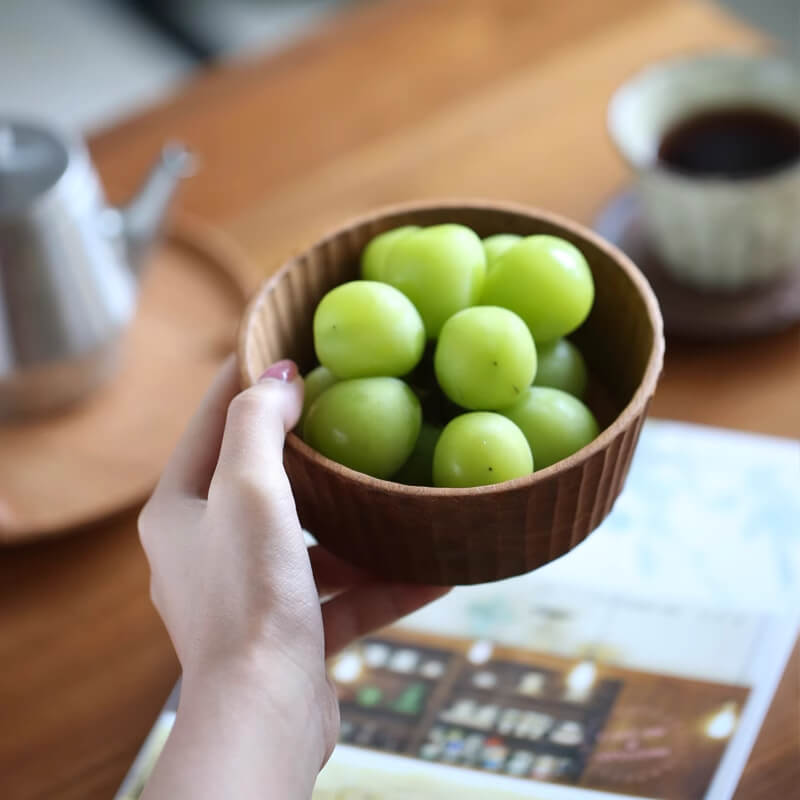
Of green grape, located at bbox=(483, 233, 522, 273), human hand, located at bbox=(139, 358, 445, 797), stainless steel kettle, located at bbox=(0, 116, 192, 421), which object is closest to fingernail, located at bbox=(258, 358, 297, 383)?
human hand, located at bbox=(139, 358, 445, 797)

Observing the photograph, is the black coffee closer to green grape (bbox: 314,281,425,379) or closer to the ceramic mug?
the ceramic mug

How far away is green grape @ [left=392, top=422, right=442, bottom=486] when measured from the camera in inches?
18.1

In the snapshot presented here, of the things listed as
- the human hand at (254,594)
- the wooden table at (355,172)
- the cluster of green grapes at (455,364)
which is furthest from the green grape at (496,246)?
the wooden table at (355,172)

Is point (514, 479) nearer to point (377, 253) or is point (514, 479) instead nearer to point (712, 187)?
point (377, 253)

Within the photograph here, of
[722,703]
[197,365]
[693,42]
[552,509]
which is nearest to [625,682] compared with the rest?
[722,703]

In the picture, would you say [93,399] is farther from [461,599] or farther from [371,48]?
[371,48]

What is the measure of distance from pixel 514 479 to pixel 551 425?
4cm

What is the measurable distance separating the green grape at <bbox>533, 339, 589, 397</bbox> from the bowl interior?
0.02 meters

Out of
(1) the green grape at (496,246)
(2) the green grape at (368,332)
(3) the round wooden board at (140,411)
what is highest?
(1) the green grape at (496,246)

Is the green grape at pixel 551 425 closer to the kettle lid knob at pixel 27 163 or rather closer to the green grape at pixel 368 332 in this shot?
the green grape at pixel 368 332

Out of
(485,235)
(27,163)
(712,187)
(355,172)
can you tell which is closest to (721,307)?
(712,187)

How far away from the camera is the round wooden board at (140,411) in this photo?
0.62 metres

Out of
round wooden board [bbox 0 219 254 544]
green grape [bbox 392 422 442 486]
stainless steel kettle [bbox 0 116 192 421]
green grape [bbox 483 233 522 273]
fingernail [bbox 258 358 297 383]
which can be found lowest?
round wooden board [bbox 0 219 254 544]

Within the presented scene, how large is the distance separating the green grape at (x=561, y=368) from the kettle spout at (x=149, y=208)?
35cm
